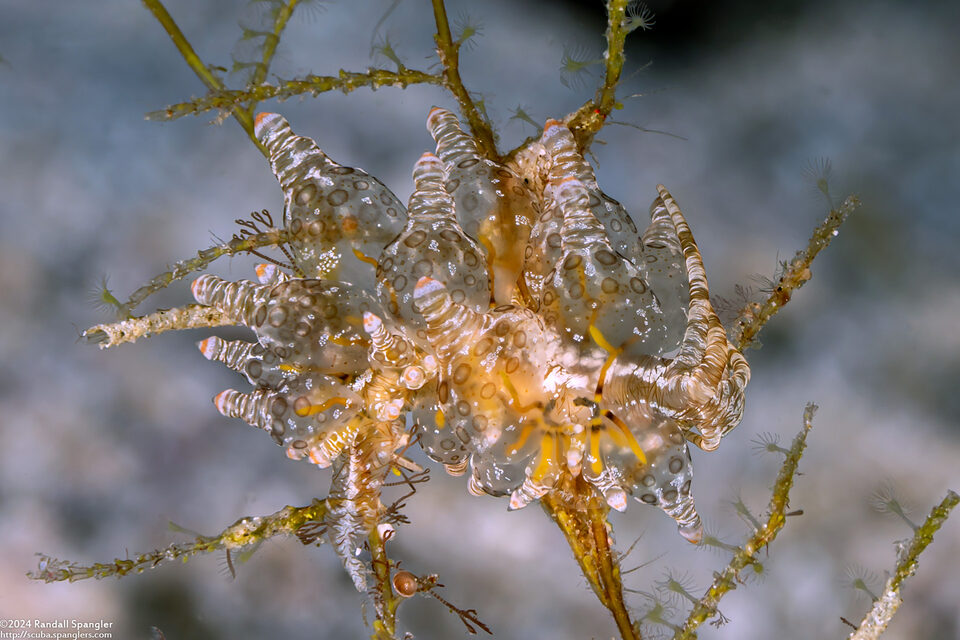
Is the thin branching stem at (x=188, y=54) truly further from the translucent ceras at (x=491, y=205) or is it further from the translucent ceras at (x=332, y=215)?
the translucent ceras at (x=491, y=205)

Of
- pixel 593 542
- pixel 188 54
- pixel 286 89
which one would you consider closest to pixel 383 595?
pixel 593 542

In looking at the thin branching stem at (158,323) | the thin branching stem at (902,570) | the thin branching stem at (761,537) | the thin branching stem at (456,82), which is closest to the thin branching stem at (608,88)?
the thin branching stem at (456,82)

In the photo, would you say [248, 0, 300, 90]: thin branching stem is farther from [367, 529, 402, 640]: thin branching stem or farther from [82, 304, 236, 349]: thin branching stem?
[367, 529, 402, 640]: thin branching stem

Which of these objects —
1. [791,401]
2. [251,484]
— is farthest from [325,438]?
[791,401]

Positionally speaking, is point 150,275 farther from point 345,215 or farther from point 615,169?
point 615,169

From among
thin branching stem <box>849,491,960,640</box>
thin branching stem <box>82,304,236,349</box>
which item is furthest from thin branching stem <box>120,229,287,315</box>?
thin branching stem <box>849,491,960,640</box>

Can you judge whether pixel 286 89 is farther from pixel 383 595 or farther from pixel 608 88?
pixel 383 595
